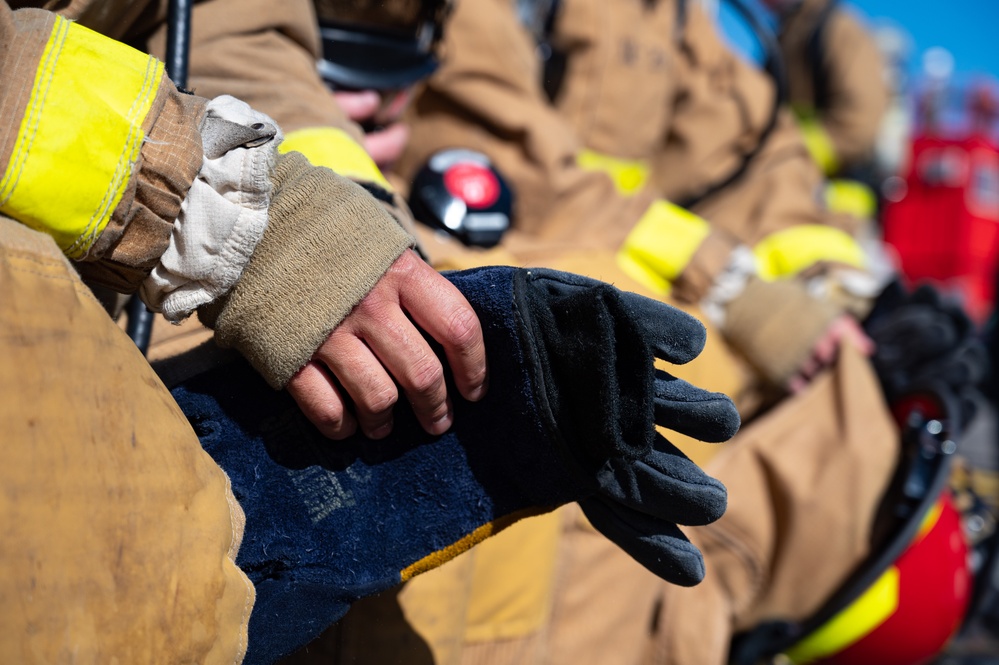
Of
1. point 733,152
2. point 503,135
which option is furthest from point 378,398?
point 733,152

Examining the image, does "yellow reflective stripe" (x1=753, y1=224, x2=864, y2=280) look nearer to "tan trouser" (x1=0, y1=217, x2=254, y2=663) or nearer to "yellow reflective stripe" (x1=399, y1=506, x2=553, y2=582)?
"yellow reflective stripe" (x1=399, y1=506, x2=553, y2=582)

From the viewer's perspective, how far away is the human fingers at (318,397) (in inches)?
24.9

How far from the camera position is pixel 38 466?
446 mm

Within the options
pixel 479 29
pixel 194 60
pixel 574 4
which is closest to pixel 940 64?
pixel 574 4

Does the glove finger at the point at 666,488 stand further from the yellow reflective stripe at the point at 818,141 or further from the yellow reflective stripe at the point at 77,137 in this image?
the yellow reflective stripe at the point at 818,141

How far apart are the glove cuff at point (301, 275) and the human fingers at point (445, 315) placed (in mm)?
23

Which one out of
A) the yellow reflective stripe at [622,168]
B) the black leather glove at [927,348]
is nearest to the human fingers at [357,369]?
the black leather glove at [927,348]

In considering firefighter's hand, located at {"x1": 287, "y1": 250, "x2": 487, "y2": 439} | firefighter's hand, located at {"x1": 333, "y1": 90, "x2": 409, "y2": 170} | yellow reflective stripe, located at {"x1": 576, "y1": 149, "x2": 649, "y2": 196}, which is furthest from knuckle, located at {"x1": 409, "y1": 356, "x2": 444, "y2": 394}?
yellow reflective stripe, located at {"x1": 576, "y1": 149, "x2": 649, "y2": 196}

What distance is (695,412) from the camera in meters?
0.61

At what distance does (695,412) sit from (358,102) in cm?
81

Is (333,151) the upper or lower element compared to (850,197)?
upper

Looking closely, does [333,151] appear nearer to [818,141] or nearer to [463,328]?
[463,328]

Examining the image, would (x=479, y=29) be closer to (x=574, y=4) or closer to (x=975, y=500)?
(x=574, y=4)

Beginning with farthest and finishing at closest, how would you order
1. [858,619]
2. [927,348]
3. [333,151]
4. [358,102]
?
1. [927,348]
2. [858,619]
3. [358,102]
4. [333,151]
